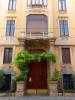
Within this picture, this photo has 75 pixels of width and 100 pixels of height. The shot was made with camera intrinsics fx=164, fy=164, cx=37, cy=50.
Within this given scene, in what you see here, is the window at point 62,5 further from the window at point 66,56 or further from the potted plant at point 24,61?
the potted plant at point 24,61

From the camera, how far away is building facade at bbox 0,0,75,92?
19547 millimetres

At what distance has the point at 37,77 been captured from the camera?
1995cm

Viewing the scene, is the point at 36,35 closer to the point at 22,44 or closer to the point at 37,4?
the point at 22,44

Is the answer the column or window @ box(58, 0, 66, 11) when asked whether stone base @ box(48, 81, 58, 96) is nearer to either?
the column

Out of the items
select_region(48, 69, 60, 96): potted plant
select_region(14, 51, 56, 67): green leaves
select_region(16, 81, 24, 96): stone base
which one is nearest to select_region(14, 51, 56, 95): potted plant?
select_region(14, 51, 56, 67): green leaves

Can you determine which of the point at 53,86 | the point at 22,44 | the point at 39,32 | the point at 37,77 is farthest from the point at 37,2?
the point at 53,86

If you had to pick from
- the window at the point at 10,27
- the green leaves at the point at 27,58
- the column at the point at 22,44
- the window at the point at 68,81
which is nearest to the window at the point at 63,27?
the green leaves at the point at 27,58

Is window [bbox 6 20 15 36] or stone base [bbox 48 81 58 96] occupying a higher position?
window [bbox 6 20 15 36]

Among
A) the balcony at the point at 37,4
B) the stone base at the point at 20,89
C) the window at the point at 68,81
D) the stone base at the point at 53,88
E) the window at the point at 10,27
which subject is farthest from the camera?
the balcony at the point at 37,4

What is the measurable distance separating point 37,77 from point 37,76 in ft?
0.40

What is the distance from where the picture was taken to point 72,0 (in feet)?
74.5

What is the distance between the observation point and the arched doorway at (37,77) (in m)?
19.4

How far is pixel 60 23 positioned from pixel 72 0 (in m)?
3.95

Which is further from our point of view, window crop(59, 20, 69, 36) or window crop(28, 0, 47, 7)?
window crop(28, 0, 47, 7)
